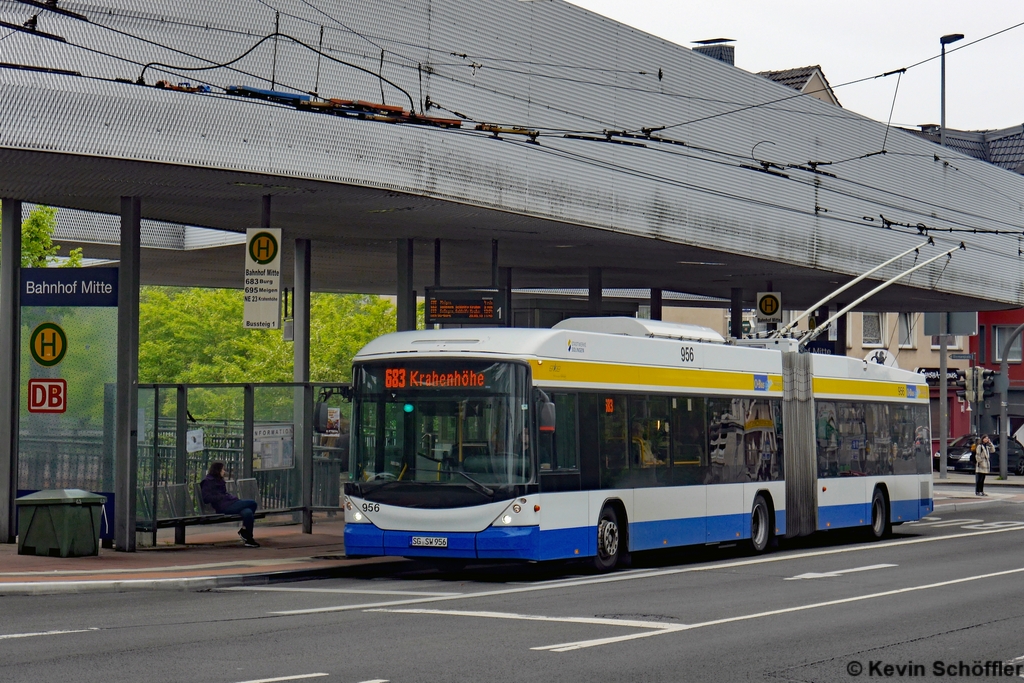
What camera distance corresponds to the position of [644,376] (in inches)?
719

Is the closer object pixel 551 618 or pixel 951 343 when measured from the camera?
pixel 551 618

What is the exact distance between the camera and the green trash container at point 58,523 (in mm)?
17453

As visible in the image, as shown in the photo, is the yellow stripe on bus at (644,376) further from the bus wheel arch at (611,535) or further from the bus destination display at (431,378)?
Answer: the bus wheel arch at (611,535)

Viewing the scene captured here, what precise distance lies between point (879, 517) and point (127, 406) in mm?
12905

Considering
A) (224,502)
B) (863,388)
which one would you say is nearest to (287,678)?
(224,502)

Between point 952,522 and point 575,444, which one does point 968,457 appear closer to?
point 952,522

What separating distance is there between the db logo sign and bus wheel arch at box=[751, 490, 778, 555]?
9.77m

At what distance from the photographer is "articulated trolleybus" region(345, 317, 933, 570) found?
1595cm

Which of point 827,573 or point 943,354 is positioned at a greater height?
point 943,354

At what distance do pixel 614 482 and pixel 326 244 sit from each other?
1072 centimetres

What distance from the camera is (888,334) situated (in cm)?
6756

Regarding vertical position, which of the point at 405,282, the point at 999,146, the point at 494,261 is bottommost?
the point at 405,282

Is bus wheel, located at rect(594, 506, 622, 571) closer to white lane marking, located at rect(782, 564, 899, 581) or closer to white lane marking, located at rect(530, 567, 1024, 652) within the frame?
white lane marking, located at rect(782, 564, 899, 581)

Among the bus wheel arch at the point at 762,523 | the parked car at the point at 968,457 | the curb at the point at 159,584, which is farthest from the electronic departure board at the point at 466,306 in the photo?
the parked car at the point at 968,457
